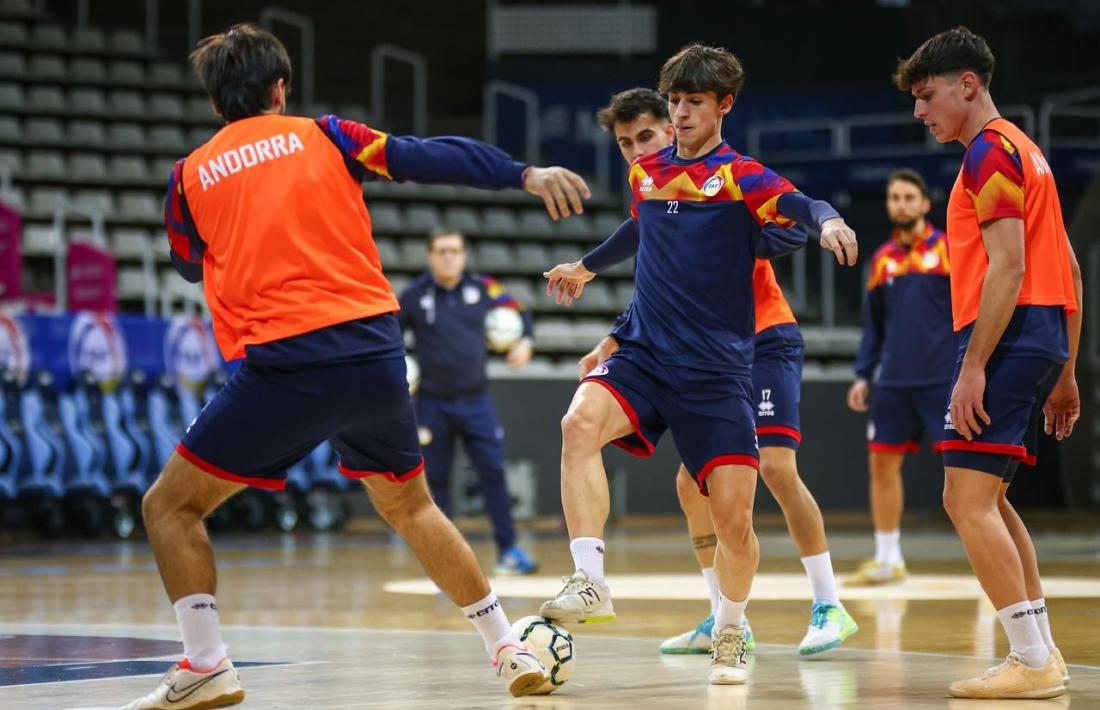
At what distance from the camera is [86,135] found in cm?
2052

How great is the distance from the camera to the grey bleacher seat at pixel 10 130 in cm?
1972

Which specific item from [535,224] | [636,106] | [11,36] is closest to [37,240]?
[11,36]

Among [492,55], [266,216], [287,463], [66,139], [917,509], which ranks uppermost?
[492,55]

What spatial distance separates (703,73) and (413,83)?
18.5 m

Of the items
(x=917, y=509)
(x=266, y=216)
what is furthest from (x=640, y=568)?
(x=917, y=509)

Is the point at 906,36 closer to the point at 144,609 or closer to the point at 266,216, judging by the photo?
the point at 144,609

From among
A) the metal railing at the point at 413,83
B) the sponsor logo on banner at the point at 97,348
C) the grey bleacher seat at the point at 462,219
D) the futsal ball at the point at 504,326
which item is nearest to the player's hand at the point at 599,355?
the futsal ball at the point at 504,326

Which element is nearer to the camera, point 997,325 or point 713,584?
point 997,325

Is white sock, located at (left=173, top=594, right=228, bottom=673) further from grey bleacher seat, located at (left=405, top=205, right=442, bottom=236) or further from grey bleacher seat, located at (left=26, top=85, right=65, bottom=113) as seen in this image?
grey bleacher seat, located at (left=26, top=85, right=65, bottom=113)

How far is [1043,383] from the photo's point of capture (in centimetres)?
566

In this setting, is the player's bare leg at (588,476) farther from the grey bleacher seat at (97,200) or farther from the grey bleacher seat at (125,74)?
the grey bleacher seat at (125,74)

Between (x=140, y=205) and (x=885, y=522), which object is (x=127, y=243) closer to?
(x=140, y=205)

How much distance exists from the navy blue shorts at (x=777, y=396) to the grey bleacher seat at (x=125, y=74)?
15.8 m

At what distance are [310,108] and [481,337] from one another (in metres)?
11.5
